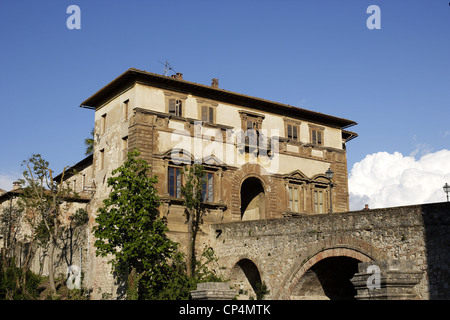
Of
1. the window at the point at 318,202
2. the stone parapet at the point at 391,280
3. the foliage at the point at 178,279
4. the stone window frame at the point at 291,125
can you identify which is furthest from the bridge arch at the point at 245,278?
the stone parapet at the point at 391,280

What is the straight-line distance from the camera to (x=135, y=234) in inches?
958

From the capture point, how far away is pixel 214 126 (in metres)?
29.4

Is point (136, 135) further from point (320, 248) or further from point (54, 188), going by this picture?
point (320, 248)

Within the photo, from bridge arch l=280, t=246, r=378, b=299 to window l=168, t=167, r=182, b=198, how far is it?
719 centimetres

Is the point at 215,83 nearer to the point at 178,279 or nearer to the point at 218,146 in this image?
the point at 218,146

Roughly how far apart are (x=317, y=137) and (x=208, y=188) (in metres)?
8.63

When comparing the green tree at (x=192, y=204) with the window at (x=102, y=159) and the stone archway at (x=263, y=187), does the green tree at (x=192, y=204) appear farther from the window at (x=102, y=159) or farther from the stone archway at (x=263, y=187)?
the window at (x=102, y=159)

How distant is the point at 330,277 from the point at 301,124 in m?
11.9

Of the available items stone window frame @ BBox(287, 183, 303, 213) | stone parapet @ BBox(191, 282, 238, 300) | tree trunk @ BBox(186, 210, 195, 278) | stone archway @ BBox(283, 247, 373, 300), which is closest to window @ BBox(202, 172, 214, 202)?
tree trunk @ BBox(186, 210, 195, 278)

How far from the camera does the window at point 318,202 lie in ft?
106

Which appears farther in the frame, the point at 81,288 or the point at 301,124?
the point at 301,124

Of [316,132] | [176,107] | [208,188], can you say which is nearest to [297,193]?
[316,132]
